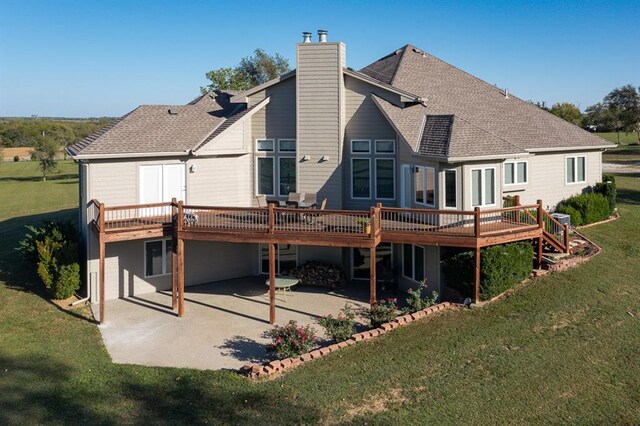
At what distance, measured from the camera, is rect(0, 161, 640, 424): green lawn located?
37.3ft

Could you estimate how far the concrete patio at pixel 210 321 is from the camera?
14852mm

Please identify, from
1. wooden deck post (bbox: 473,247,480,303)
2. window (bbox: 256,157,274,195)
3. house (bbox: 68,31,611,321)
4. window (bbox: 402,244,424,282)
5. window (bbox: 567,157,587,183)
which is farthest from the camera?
window (bbox: 567,157,587,183)

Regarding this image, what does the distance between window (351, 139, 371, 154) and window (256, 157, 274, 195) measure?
10.9 ft

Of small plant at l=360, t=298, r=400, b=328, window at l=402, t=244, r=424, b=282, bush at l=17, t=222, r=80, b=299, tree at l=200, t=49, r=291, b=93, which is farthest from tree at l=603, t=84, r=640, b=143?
bush at l=17, t=222, r=80, b=299

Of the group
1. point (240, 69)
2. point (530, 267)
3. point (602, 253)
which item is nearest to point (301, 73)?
point (530, 267)

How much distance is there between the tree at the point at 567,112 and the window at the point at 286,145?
53336mm

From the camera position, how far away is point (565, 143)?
78.9ft

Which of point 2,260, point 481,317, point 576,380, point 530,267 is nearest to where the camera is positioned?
point 576,380

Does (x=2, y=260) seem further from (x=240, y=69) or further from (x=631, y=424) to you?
(x=240, y=69)

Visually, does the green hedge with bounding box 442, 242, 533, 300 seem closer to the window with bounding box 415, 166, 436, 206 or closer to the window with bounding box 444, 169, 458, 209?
the window with bounding box 444, 169, 458, 209

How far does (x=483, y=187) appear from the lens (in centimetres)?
1825

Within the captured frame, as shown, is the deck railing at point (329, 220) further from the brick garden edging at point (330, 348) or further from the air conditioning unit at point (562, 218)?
the brick garden edging at point (330, 348)

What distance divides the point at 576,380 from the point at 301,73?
14062mm

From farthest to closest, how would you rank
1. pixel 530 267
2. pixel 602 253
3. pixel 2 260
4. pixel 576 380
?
1. pixel 2 260
2. pixel 602 253
3. pixel 530 267
4. pixel 576 380
